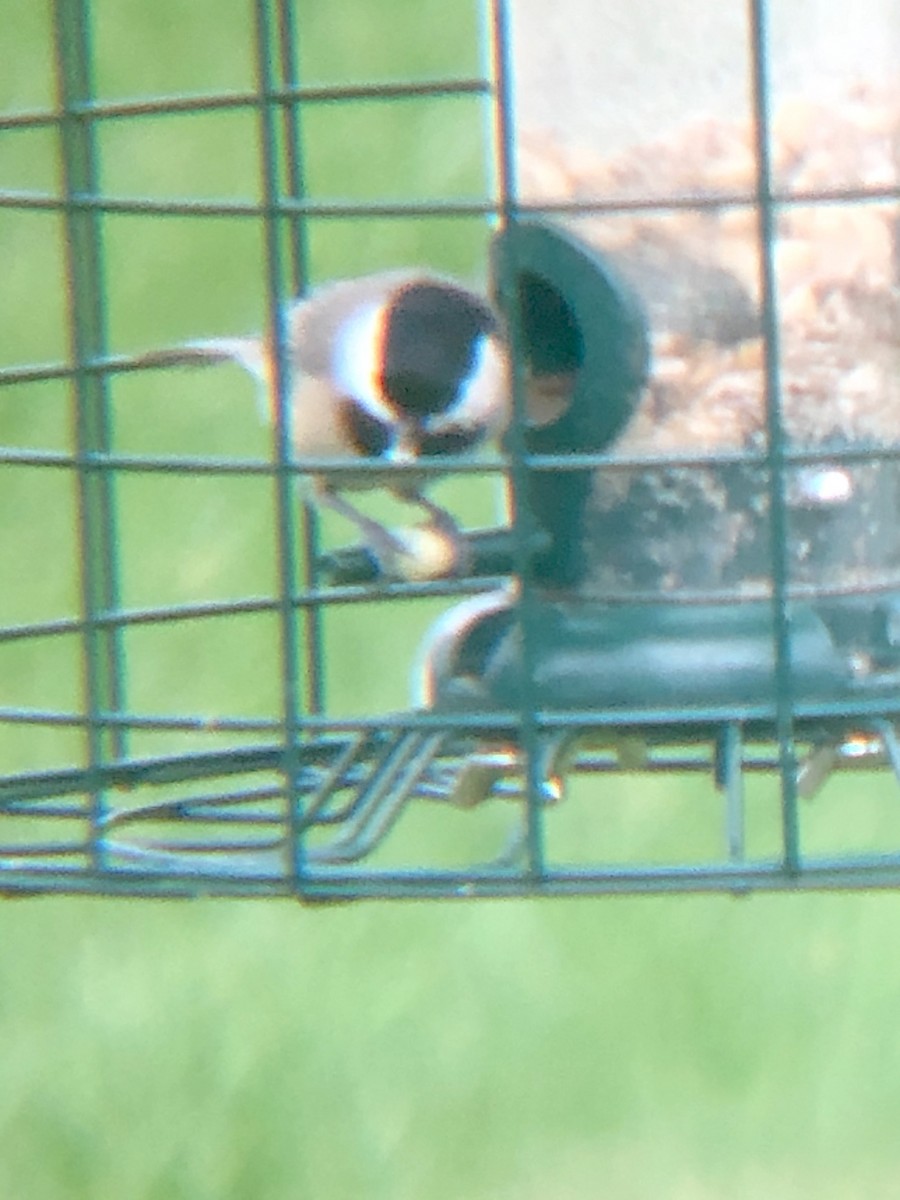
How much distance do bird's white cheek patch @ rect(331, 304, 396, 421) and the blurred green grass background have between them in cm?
79

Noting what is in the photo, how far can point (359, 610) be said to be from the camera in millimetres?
3527

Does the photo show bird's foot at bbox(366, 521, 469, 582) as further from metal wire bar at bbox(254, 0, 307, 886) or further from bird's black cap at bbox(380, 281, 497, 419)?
metal wire bar at bbox(254, 0, 307, 886)

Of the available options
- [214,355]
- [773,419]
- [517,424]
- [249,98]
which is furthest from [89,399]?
[773,419]

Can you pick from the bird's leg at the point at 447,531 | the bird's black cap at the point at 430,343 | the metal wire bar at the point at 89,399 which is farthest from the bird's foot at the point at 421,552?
the metal wire bar at the point at 89,399

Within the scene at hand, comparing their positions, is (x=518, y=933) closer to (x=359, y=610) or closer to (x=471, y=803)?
(x=359, y=610)

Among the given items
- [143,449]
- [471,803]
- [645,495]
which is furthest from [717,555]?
[143,449]

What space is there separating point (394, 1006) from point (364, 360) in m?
1.15

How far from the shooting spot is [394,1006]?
3.28m

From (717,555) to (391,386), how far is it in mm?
384

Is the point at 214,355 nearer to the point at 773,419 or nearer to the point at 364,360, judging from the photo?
the point at 364,360

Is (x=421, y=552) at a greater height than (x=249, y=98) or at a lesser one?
lesser

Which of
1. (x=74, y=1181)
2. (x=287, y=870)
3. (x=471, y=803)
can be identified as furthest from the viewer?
(x=74, y=1181)

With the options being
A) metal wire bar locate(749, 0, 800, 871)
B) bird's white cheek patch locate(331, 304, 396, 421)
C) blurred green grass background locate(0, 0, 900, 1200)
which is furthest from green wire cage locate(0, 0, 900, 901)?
blurred green grass background locate(0, 0, 900, 1200)

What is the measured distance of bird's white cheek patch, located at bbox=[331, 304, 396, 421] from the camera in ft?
7.57
